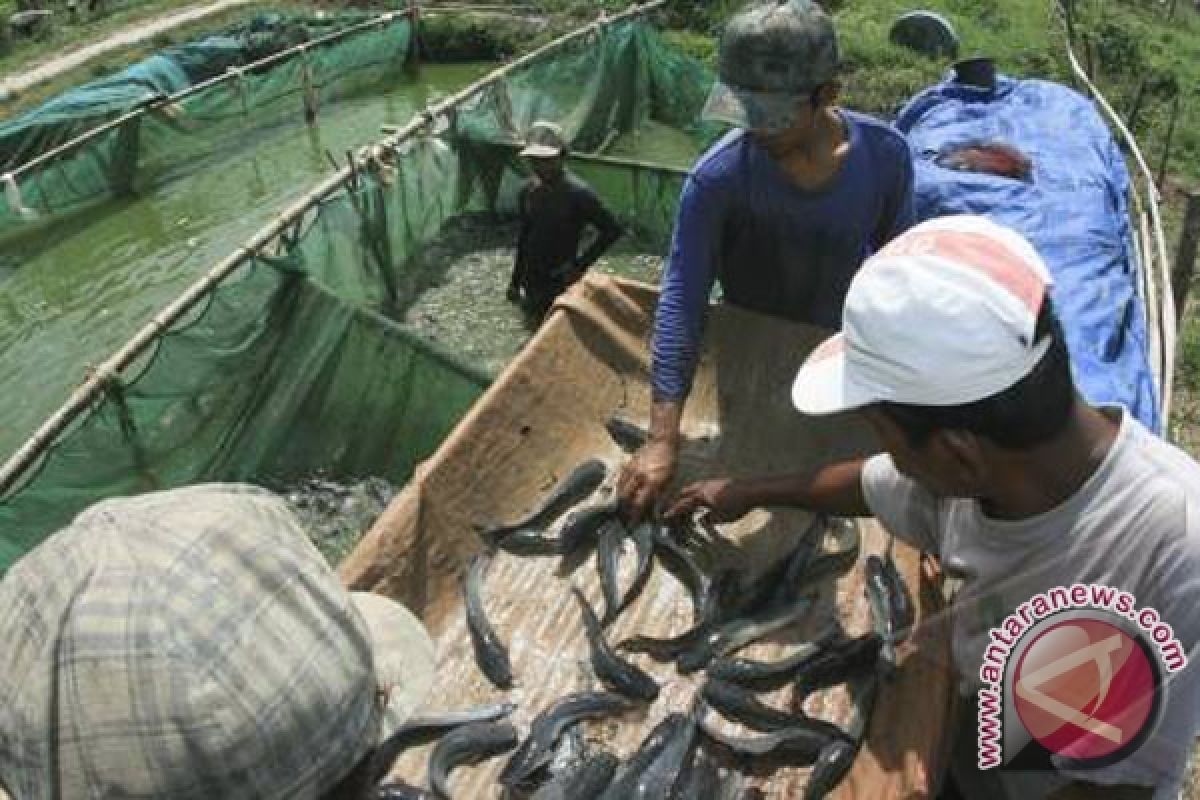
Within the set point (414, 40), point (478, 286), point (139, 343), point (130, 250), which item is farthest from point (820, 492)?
point (414, 40)

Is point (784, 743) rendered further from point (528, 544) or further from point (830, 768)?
point (528, 544)

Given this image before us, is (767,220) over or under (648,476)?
over

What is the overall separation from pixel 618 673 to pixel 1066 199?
575cm

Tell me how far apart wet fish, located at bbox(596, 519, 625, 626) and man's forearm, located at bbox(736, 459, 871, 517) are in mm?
817

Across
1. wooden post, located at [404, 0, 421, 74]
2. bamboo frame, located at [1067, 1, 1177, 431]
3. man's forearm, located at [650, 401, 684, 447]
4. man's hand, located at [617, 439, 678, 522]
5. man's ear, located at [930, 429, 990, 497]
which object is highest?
man's ear, located at [930, 429, 990, 497]

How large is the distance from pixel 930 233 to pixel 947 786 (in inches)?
84.4

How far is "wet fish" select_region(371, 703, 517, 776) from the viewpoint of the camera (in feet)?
10.8

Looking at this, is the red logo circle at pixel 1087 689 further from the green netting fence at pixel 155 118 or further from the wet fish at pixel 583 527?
the green netting fence at pixel 155 118

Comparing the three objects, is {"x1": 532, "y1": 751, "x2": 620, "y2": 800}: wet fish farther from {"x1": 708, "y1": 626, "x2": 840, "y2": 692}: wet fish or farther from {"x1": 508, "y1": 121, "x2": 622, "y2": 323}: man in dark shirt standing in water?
{"x1": 508, "y1": 121, "x2": 622, "y2": 323}: man in dark shirt standing in water

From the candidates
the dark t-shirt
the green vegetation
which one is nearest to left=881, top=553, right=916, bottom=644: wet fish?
the dark t-shirt

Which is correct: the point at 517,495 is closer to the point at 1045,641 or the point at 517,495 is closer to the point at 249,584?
the point at 249,584

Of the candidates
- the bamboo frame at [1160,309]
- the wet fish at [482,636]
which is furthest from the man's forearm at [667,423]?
the bamboo frame at [1160,309]

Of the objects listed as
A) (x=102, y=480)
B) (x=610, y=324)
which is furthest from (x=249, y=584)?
(x=102, y=480)

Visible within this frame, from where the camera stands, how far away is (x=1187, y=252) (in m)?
8.20
